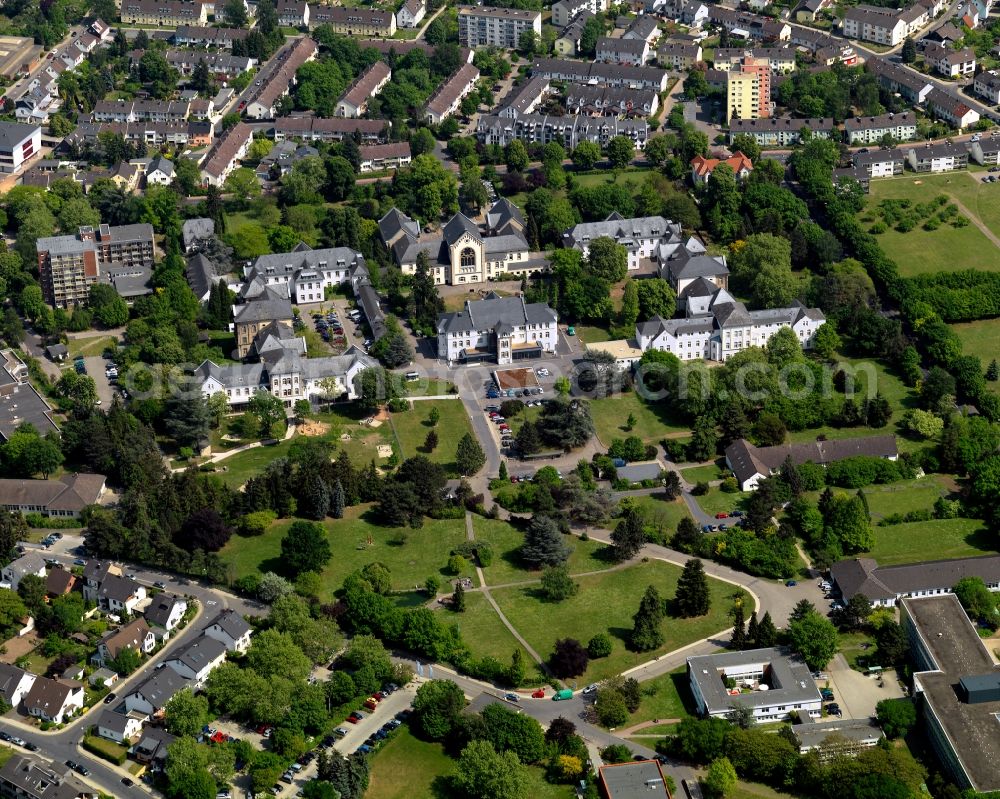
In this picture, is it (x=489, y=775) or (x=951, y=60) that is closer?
(x=489, y=775)

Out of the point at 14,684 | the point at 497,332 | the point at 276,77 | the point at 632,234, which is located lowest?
the point at 14,684

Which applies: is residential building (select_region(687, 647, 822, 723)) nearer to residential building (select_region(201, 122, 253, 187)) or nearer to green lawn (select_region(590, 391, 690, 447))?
green lawn (select_region(590, 391, 690, 447))

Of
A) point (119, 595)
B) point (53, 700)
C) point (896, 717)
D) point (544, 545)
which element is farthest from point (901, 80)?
point (53, 700)

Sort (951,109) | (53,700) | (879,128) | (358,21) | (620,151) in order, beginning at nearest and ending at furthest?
(53,700), (620,151), (879,128), (951,109), (358,21)

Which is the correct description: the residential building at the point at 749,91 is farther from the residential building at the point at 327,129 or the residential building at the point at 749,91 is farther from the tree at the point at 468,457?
the tree at the point at 468,457

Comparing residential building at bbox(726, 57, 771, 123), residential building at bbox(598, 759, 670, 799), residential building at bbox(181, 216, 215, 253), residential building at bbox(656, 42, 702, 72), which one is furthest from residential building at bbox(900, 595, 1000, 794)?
residential building at bbox(656, 42, 702, 72)

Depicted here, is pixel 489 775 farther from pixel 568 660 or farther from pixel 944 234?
pixel 944 234

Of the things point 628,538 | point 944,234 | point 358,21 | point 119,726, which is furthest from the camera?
point 358,21
